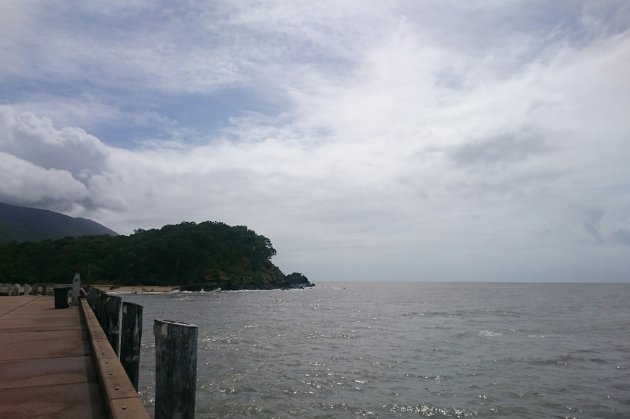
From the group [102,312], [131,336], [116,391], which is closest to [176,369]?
[116,391]

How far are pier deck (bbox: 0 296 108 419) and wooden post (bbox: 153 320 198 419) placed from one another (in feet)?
3.69

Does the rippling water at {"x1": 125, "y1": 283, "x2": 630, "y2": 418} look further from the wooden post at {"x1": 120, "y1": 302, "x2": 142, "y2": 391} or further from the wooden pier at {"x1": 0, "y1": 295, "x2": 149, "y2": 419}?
the wooden post at {"x1": 120, "y1": 302, "x2": 142, "y2": 391}

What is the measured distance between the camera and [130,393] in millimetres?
4953

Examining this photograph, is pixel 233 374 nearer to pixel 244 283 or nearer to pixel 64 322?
pixel 64 322

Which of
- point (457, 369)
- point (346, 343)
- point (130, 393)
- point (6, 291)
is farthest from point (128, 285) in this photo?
point (130, 393)

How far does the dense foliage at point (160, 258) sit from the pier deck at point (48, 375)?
93.8 m

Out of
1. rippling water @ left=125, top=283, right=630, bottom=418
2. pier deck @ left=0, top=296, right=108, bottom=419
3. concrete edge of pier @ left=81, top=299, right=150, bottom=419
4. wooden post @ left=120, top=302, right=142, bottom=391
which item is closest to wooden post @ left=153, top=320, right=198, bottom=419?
concrete edge of pier @ left=81, top=299, right=150, bottom=419

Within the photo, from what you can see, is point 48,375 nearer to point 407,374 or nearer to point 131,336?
point 131,336

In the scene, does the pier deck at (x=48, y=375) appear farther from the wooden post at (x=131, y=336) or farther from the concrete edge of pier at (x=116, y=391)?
the wooden post at (x=131, y=336)

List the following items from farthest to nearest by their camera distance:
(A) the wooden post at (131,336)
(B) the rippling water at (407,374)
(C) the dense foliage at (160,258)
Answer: (C) the dense foliage at (160,258) → (B) the rippling water at (407,374) → (A) the wooden post at (131,336)

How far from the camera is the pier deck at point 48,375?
520cm

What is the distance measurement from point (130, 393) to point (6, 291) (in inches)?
1240

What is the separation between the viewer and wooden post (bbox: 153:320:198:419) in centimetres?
427

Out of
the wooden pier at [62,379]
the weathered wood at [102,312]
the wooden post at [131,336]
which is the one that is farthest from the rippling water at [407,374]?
the wooden post at [131,336]
